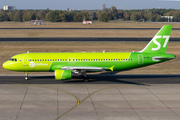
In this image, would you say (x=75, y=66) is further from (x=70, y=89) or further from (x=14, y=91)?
(x=14, y=91)

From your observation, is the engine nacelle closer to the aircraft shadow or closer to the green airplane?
the green airplane

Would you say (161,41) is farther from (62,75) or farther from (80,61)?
(62,75)

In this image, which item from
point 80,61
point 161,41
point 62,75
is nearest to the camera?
point 62,75

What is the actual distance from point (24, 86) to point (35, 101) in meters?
7.18

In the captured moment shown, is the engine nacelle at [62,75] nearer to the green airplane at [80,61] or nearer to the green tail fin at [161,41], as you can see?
the green airplane at [80,61]

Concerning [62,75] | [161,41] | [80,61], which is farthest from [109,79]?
[161,41]

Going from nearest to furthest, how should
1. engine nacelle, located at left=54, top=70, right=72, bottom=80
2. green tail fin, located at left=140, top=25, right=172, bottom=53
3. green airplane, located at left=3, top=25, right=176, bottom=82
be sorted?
engine nacelle, located at left=54, top=70, right=72, bottom=80, green airplane, located at left=3, top=25, right=176, bottom=82, green tail fin, located at left=140, top=25, right=172, bottom=53

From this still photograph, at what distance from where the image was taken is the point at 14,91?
31.5 metres

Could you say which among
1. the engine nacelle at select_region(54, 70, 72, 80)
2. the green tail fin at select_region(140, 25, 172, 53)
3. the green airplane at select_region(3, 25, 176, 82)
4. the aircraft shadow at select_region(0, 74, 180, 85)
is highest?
the green tail fin at select_region(140, 25, 172, 53)

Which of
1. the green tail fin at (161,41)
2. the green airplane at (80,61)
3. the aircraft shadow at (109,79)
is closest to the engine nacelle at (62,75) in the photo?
the green airplane at (80,61)

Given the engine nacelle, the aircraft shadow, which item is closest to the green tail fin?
the aircraft shadow

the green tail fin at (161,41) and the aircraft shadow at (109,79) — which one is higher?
the green tail fin at (161,41)

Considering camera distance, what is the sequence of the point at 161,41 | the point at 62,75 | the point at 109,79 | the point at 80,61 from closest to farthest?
the point at 62,75 < the point at 80,61 < the point at 161,41 < the point at 109,79

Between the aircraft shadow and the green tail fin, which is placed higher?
the green tail fin
